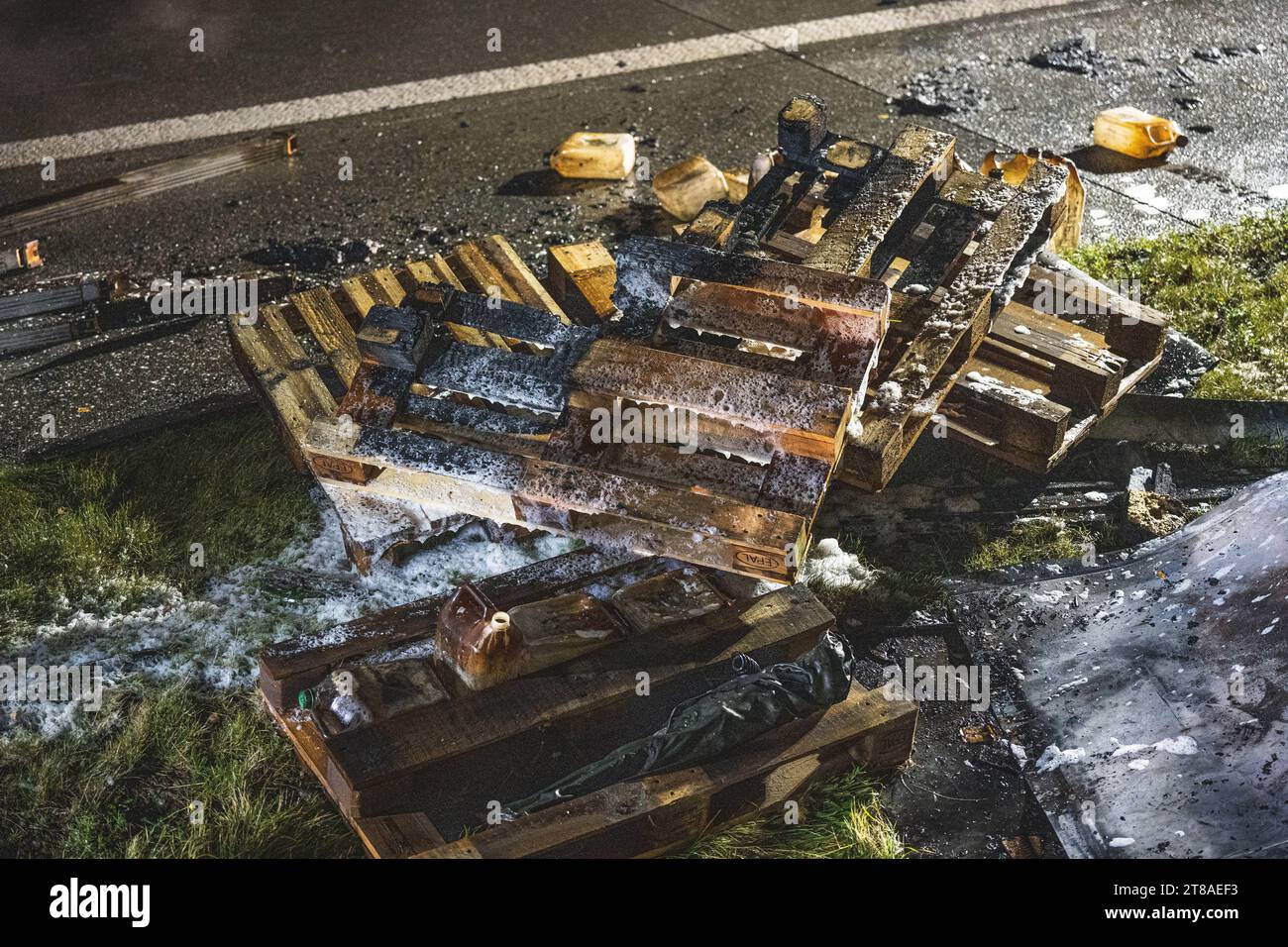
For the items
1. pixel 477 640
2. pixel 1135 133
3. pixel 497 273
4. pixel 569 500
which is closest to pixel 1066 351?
pixel 569 500

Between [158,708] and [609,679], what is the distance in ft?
4.32

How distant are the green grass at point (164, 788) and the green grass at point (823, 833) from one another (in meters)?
1.00

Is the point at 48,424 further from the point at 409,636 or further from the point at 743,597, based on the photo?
the point at 743,597

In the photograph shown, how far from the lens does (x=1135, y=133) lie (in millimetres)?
6133

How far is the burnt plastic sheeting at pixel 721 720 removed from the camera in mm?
3255

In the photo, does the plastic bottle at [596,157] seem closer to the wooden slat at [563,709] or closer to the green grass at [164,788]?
the wooden slat at [563,709]

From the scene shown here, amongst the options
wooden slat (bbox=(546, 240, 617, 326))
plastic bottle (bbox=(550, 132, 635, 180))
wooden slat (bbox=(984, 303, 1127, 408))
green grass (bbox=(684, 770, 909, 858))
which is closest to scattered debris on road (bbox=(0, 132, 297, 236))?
plastic bottle (bbox=(550, 132, 635, 180))

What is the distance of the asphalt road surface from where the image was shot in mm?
5637

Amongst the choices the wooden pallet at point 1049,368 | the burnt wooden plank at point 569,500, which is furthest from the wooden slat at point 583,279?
the wooden pallet at point 1049,368

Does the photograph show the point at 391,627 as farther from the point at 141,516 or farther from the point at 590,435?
the point at 141,516

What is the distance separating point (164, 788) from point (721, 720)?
1.54 metres

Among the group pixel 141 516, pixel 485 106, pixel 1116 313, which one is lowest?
pixel 141 516
